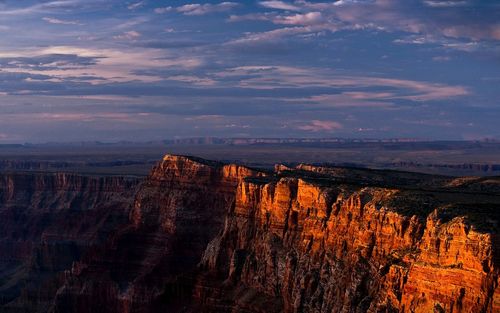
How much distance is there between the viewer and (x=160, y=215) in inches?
3688

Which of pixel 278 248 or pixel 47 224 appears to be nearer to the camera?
pixel 278 248

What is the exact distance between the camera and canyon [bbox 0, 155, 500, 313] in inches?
1844

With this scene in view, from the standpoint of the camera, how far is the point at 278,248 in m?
67.5

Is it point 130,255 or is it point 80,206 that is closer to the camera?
point 130,255

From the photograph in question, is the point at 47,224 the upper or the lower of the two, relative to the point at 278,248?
lower

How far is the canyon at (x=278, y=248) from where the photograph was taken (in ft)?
154

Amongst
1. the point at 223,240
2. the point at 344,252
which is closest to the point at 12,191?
the point at 223,240

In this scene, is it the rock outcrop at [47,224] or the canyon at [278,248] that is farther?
the rock outcrop at [47,224]

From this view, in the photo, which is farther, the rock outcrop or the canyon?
the rock outcrop

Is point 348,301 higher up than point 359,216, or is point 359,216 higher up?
point 359,216

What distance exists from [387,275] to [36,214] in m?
104

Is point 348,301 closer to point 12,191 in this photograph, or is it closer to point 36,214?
point 36,214

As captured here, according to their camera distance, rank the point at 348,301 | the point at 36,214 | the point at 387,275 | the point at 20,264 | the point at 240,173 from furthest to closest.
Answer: the point at 36,214 → the point at 20,264 → the point at 240,173 → the point at 348,301 → the point at 387,275

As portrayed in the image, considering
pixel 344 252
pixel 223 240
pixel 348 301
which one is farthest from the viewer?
pixel 223 240
